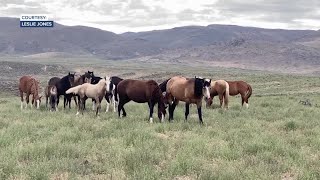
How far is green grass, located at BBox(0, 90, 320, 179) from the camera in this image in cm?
777

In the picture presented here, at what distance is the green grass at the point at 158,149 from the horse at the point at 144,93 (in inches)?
47.3

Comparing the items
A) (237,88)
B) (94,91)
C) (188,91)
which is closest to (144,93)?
(188,91)

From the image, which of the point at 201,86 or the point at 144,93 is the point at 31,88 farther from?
the point at 201,86

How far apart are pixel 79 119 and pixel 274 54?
129 metres

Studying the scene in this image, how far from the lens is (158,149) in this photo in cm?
958

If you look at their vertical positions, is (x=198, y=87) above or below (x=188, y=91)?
above

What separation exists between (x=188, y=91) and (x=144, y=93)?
1.66 metres

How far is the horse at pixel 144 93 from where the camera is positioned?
1459cm

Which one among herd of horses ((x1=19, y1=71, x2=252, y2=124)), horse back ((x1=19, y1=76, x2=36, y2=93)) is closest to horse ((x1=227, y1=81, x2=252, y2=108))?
herd of horses ((x1=19, y1=71, x2=252, y2=124))

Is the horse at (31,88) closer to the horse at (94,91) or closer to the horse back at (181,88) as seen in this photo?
the horse at (94,91)

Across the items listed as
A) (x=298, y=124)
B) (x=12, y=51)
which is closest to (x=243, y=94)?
(x=298, y=124)

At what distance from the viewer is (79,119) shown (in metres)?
14.0

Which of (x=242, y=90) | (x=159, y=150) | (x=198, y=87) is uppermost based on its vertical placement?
(x=198, y=87)

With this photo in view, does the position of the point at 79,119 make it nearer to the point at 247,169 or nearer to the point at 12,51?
the point at 247,169
